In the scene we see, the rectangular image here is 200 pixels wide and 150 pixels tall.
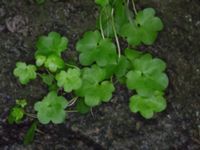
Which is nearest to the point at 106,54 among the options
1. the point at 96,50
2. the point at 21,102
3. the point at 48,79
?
the point at 96,50

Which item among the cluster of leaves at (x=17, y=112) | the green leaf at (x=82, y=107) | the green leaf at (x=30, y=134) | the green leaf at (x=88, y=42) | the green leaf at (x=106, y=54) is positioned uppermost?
the green leaf at (x=88, y=42)

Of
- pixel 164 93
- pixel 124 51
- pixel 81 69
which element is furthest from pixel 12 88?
pixel 164 93

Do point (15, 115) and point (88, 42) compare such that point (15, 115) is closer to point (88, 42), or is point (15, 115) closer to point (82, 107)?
point (82, 107)

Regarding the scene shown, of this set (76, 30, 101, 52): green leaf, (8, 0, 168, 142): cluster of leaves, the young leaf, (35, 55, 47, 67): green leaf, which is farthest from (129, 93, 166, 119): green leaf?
(35, 55, 47, 67): green leaf

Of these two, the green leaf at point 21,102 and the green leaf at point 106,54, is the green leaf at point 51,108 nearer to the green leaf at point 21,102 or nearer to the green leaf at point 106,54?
the green leaf at point 21,102

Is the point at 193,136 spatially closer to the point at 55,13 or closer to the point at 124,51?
the point at 124,51

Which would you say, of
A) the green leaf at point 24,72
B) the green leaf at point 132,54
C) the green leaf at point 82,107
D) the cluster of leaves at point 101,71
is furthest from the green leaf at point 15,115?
the green leaf at point 132,54
